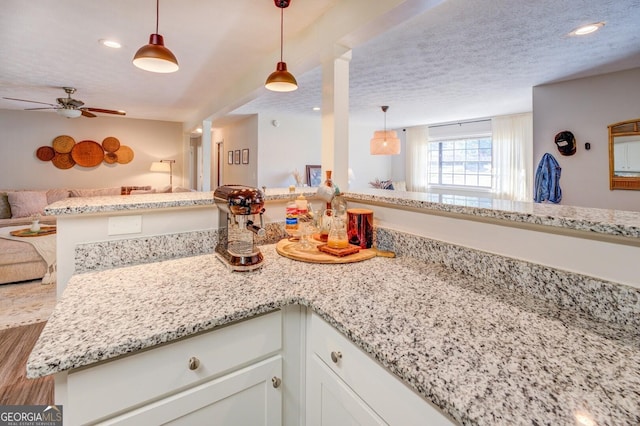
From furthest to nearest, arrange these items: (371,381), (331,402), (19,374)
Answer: (19,374)
(331,402)
(371,381)

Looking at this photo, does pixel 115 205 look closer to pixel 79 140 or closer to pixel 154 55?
pixel 154 55

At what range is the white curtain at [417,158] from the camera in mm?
7609

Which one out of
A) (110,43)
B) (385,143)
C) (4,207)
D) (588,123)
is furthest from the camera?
(385,143)

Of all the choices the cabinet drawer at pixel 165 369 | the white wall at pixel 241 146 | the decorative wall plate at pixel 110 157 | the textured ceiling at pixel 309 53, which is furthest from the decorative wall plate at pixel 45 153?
the cabinet drawer at pixel 165 369

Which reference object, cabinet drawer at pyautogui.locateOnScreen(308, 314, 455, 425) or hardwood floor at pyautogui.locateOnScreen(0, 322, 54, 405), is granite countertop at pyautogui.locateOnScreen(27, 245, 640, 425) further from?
hardwood floor at pyautogui.locateOnScreen(0, 322, 54, 405)

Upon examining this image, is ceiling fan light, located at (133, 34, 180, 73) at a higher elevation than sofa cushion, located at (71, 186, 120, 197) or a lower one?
higher

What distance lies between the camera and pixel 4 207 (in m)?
5.09

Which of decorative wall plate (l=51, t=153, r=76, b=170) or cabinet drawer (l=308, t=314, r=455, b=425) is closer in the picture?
cabinet drawer (l=308, t=314, r=455, b=425)

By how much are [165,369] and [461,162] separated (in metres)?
7.46

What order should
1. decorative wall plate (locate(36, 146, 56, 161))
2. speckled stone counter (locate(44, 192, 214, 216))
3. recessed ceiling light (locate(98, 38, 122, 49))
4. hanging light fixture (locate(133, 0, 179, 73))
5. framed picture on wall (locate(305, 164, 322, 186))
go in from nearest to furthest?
speckled stone counter (locate(44, 192, 214, 216))
hanging light fixture (locate(133, 0, 179, 73))
recessed ceiling light (locate(98, 38, 122, 49))
decorative wall plate (locate(36, 146, 56, 161))
framed picture on wall (locate(305, 164, 322, 186))

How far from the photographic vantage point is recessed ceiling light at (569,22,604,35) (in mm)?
2391

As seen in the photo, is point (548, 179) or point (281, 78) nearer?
point (281, 78)

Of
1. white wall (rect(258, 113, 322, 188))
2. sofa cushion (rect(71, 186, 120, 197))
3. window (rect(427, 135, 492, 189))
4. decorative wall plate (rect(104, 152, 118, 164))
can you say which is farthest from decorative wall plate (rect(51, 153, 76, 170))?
window (rect(427, 135, 492, 189))

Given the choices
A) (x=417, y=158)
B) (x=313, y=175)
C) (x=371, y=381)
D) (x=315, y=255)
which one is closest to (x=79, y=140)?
(x=313, y=175)
